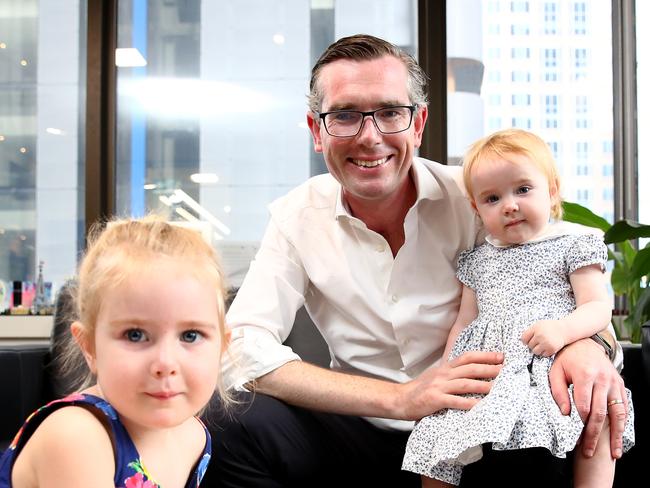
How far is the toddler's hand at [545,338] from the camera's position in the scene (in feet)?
4.25

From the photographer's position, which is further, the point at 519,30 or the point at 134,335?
the point at 519,30

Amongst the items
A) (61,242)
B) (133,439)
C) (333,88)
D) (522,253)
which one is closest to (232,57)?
(61,242)

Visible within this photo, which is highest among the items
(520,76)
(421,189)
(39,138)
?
(520,76)

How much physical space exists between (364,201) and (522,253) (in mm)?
397

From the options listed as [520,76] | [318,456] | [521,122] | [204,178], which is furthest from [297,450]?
[520,76]

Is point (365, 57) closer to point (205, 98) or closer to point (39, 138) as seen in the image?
point (205, 98)

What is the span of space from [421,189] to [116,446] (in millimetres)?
991

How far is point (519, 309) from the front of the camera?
4.71ft

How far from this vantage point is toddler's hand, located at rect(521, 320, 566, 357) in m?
1.30

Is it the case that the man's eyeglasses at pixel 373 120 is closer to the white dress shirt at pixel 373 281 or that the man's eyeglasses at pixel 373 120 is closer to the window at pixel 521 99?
the white dress shirt at pixel 373 281

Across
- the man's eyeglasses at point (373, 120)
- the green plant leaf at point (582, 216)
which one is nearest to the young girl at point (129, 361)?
the man's eyeglasses at point (373, 120)

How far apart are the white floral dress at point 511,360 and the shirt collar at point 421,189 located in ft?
0.56

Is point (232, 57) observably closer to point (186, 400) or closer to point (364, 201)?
point (364, 201)

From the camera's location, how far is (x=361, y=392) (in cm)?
146
